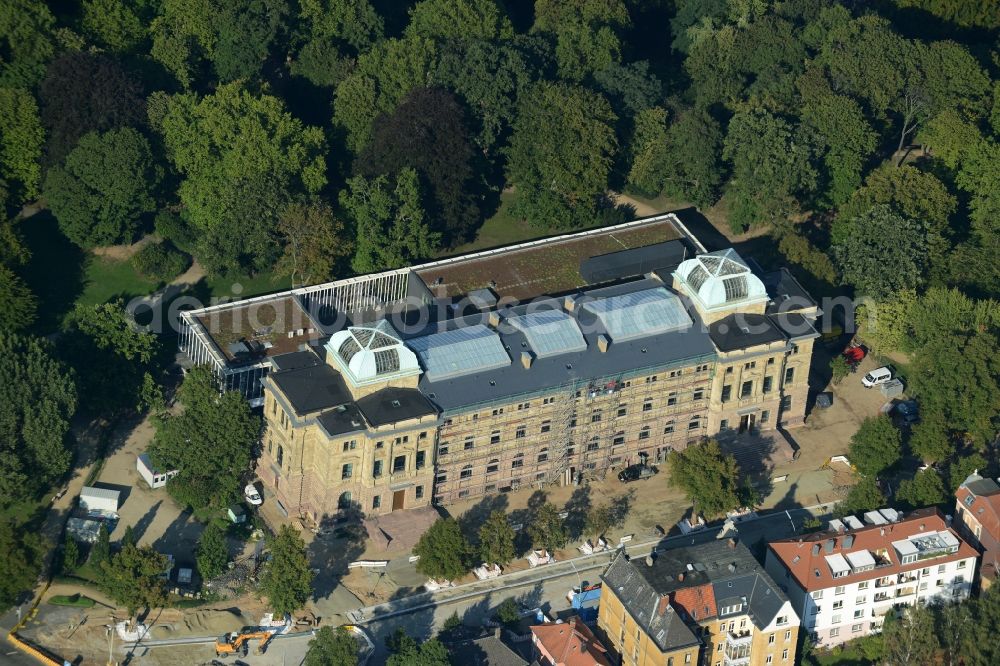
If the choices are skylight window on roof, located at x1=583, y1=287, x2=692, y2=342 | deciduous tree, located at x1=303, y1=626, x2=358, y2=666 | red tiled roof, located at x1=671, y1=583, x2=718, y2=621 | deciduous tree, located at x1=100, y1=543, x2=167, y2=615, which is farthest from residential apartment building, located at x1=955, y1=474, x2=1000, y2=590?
deciduous tree, located at x1=100, y1=543, x2=167, y2=615

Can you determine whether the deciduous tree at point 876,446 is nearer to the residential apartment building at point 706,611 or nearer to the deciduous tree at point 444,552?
the residential apartment building at point 706,611

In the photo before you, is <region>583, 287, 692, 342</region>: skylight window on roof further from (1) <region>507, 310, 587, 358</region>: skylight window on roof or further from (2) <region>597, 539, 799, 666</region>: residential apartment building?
(2) <region>597, 539, 799, 666</region>: residential apartment building

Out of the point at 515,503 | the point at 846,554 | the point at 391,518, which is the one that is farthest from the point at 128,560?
the point at 846,554

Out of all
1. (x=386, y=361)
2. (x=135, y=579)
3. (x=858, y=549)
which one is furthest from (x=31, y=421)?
(x=858, y=549)

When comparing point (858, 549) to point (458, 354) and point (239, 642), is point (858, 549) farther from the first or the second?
point (239, 642)

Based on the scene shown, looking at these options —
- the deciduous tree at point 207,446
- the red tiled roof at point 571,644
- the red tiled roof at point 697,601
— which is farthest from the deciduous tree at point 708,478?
the deciduous tree at point 207,446

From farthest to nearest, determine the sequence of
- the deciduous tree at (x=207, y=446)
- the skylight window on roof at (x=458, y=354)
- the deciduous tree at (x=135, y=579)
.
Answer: the deciduous tree at (x=207, y=446)
the skylight window on roof at (x=458, y=354)
the deciduous tree at (x=135, y=579)

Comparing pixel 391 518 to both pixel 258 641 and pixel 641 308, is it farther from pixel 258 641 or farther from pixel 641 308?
pixel 641 308
